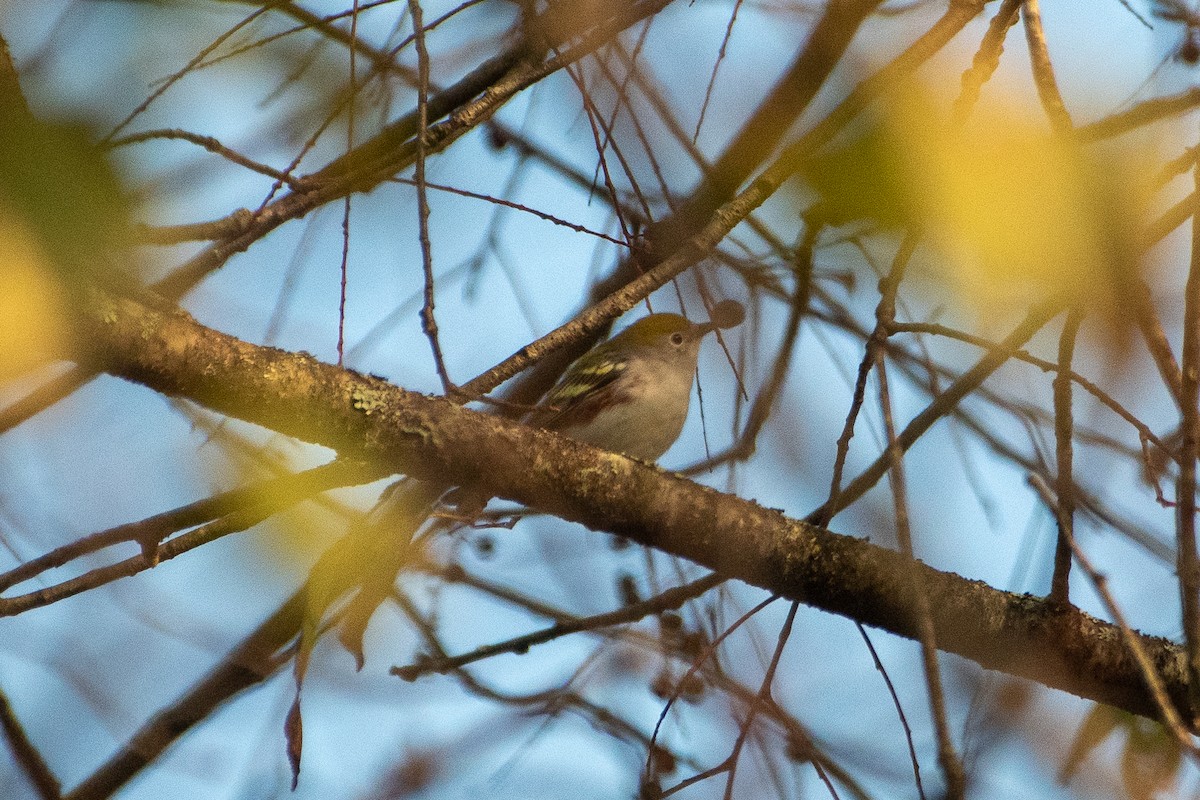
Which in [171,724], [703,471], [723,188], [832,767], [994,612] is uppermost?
[723,188]

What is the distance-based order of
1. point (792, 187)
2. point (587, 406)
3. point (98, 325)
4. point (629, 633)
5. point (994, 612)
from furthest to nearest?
point (587, 406), point (629, 633), point (994, 612), point (98, 325), point (792, 187)

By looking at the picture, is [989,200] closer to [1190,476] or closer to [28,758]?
[1190,476]

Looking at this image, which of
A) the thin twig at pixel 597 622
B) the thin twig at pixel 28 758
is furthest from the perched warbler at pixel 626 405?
the thin twig at pixel 28 758

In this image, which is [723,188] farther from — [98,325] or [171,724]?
[171,724]

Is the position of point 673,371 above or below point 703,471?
above

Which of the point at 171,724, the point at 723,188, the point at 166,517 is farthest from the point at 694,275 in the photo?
the point at 171,724

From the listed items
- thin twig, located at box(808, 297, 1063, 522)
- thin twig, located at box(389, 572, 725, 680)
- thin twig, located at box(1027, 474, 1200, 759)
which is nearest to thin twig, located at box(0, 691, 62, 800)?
thin twig, located at box(389, 572, 725, 680)

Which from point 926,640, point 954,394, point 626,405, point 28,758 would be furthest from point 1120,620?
point 626,405

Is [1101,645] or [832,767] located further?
[832,767]

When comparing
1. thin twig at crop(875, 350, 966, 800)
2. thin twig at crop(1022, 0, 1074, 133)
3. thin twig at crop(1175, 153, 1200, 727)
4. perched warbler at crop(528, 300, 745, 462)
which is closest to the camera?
thin twig at crop(875, 350, 966, 800)

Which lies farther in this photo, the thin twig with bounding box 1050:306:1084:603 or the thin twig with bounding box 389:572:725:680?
the thin twig with bounding box 389:572:725:680

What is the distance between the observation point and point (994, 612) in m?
3.11

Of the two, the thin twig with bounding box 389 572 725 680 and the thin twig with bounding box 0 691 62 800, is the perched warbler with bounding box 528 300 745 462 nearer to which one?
the thin twig with bounding box 389 572 725 680

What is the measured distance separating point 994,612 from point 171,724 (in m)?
2.84
